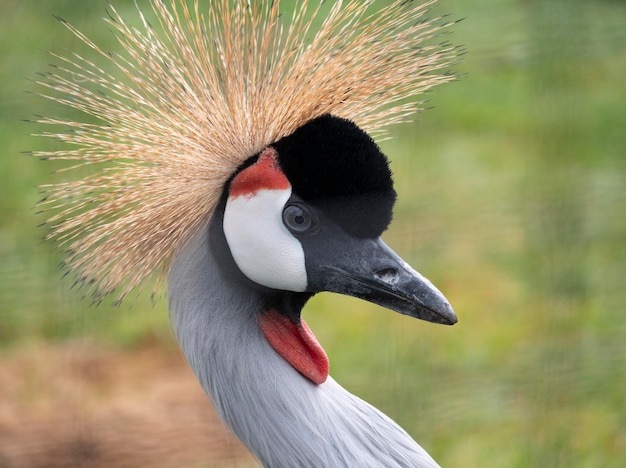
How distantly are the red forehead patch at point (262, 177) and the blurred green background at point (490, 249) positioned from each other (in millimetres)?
801

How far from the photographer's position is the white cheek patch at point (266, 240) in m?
0.98

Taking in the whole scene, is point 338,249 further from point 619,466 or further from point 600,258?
point 600,258

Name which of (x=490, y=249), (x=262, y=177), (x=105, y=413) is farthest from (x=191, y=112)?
(x=490, y=249)

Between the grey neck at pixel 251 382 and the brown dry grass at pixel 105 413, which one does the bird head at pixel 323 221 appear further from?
the brown dry grass at pixel 105 413

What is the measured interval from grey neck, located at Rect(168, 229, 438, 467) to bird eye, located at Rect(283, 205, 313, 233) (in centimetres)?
10

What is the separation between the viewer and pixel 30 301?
204 cm

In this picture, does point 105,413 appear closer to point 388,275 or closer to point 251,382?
point 251,382

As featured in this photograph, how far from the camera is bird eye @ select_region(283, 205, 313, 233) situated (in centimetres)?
98

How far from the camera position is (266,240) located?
988mm

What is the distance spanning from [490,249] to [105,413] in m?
1.06

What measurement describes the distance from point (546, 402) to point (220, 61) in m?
1.19

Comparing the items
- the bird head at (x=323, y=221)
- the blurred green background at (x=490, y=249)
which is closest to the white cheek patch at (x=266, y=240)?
the bird head at (x=323, y=221)

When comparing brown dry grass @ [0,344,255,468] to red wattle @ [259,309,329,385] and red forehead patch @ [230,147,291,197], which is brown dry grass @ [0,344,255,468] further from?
red forehead patch @ [230,147,291,197]

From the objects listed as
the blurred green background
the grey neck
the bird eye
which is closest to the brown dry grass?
the blurred green background
